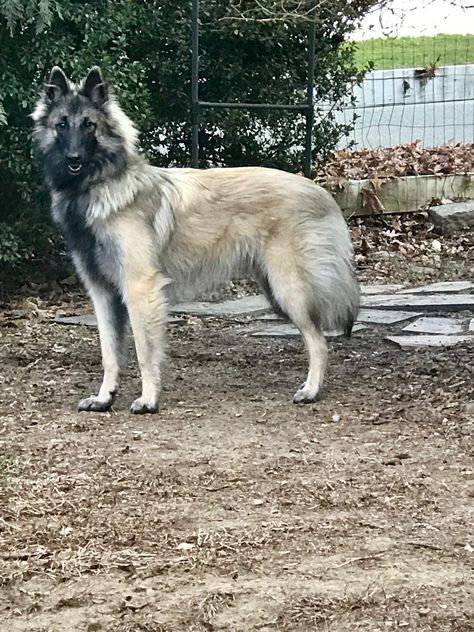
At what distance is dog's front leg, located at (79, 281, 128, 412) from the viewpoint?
555cm

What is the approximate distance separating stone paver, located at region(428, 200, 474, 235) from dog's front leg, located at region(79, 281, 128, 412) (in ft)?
17.5

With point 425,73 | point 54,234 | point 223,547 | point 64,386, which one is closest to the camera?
point 223,547

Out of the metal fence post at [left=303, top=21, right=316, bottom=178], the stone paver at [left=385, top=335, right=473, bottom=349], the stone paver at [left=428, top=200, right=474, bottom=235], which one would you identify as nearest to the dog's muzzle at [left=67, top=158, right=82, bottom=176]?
the stone paver at [left=385, top=335, right=473, bottom=349]

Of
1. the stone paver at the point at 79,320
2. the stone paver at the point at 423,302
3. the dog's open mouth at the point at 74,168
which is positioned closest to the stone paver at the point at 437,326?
the stone paver at the point at 423,302

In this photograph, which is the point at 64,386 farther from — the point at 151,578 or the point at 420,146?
the point at 420,146

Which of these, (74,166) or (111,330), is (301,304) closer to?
(111,330)

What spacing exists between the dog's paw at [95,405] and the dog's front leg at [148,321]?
0.15 metres

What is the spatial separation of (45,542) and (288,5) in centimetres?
664

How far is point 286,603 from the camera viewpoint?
3059mm

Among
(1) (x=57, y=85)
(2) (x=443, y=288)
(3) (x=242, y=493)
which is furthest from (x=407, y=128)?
(3) (x=242, y=493)

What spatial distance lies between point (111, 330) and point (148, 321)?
1.12 ft

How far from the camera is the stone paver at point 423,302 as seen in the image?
732 cm

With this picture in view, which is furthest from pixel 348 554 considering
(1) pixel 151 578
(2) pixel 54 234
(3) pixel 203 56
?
(3) pixel 203 56

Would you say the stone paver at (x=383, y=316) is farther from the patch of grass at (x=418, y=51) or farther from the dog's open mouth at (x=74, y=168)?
the patch of grass at (x=418, y=51)
